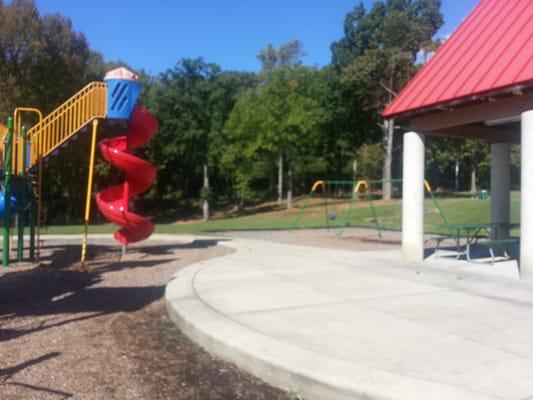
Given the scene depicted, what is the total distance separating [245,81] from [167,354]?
59.2 m

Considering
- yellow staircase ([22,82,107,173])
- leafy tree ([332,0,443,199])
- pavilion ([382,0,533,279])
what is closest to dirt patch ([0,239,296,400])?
yellow staircase ([22,82,107,173])

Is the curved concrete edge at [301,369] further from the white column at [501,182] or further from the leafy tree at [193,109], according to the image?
the leafy tree at [193,109]

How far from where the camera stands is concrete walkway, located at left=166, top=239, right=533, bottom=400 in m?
4.59

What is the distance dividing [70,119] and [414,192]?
335 inches

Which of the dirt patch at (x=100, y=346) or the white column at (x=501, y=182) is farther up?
the white column at (x=501, y=182)

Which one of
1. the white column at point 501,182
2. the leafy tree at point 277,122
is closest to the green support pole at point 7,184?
the white column at point 501,182

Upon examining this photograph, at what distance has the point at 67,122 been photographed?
14.2 meters

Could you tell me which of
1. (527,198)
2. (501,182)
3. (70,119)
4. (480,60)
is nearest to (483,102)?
(480,60)

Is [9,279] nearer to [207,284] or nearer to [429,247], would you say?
[207,284]

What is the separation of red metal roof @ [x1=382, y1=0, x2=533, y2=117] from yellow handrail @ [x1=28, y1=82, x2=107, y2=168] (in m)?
6.86

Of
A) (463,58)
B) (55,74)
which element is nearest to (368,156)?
(55,74)

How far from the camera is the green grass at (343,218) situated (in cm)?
2653

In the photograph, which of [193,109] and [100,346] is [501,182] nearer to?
[100,346]

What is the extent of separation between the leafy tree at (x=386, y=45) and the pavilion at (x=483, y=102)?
33.6 metres
